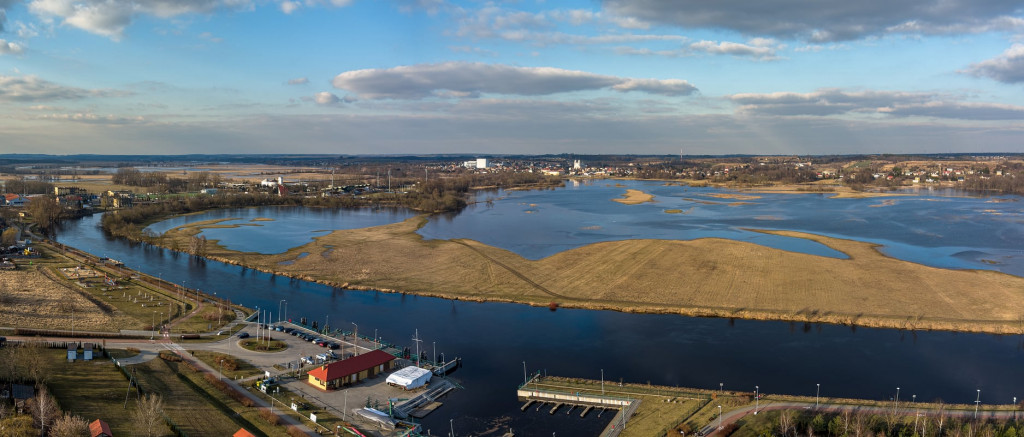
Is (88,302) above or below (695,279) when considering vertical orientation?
below

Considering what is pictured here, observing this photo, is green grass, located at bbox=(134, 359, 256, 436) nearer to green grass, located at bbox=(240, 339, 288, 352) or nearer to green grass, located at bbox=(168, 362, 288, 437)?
green grass, located at bbox=(168, 362, 288, 437)

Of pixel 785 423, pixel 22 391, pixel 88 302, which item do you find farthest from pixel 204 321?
pixel 785 423

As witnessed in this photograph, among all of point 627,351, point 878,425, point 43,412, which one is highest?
point 43,412

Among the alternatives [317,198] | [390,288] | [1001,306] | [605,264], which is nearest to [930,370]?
A: [1001,306]

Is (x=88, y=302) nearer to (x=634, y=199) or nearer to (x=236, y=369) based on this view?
(x=236, y=369)

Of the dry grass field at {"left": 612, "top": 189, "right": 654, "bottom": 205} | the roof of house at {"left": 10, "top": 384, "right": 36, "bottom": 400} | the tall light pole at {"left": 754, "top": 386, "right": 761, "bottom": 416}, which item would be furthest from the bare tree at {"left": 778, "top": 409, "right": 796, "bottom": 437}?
the dry grass field at {"left": 612, "top": 189, "right": 654, "bottom": 205}

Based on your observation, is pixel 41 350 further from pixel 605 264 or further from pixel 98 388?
pixel 605 264
